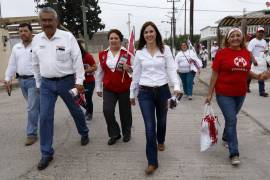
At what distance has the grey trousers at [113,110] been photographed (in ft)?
18.6

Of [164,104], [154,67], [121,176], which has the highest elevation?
[154,67]

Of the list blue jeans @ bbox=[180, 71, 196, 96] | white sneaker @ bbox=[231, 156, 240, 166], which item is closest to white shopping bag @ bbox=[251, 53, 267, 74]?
blue jeans @ bbox=[180, 71, 196, 96]

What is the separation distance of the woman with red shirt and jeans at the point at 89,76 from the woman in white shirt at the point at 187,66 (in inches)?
137

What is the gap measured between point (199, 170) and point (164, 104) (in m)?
0.94

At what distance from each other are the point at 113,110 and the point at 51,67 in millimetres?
1236

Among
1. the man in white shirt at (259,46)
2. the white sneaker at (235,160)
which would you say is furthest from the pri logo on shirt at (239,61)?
the man in white shirt at (259,46)

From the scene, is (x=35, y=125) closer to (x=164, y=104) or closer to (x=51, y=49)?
(x=51, y=49)

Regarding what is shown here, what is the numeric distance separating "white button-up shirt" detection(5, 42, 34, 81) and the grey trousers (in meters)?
1.33

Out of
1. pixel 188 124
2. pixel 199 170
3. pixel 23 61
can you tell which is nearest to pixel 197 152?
pixel 199 170

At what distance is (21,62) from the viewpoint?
6000 mm

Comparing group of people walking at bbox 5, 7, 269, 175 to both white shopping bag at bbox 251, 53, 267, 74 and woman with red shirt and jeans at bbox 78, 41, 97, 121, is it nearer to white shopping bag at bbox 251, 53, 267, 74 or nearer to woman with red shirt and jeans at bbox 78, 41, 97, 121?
woman with red shirt and jeans at bbox 78, 41, 97, 121

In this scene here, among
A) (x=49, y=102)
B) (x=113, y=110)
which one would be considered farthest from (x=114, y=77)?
(x=49, y=102)

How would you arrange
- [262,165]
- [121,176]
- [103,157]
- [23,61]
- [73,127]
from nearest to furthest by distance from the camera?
1. [121,176]
2. [262,165]
3. [103,157]
4. [23,61]
5. [73,127]

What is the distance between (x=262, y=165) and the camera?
4.79 meters
